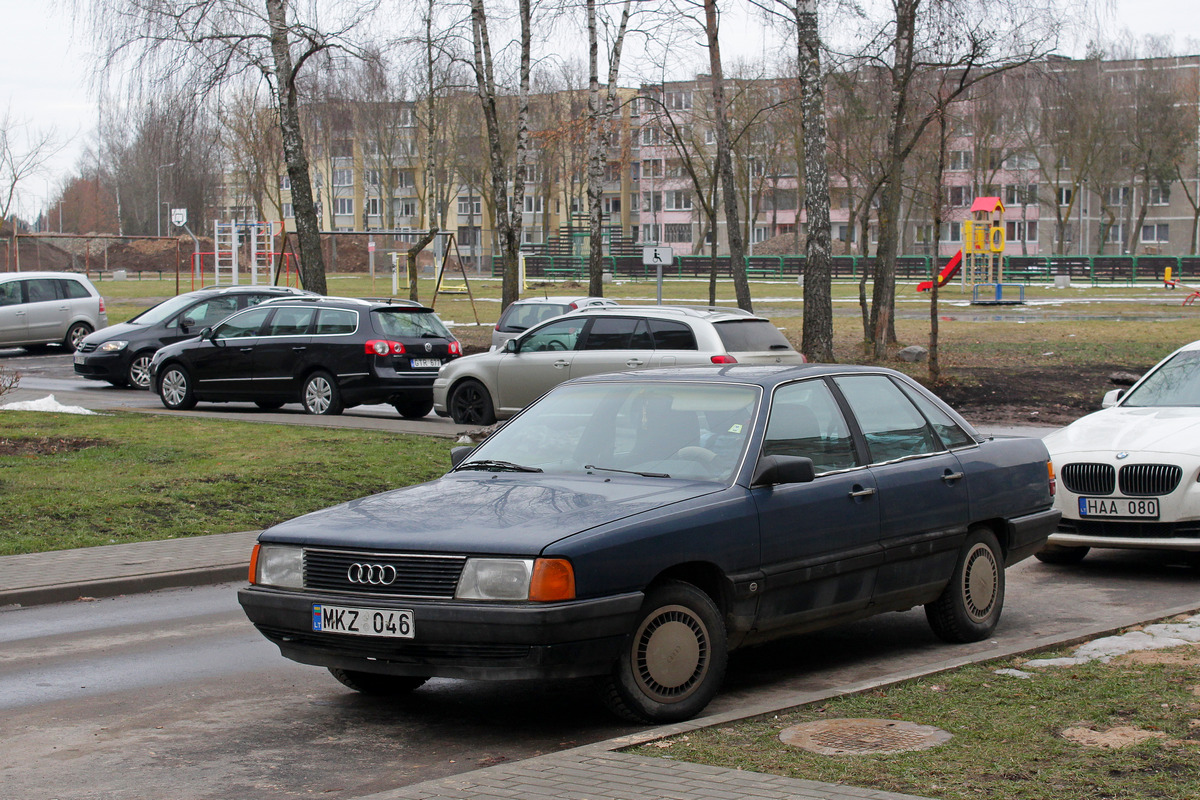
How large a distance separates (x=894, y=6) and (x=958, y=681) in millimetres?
20657

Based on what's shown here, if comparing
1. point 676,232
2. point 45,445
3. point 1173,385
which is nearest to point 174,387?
point 45,445

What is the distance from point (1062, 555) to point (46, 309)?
2592cm

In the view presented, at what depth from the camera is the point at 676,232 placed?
124 meters

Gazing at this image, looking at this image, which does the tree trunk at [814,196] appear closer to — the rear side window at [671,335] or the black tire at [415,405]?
the rear side window at [671,335]

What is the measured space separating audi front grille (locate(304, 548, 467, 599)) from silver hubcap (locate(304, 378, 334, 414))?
14.1m

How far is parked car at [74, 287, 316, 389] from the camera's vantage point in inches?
A: 930

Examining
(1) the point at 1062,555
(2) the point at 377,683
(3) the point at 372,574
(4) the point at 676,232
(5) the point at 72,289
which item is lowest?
(1) the point at 1062,555

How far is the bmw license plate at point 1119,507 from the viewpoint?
912 centimetres

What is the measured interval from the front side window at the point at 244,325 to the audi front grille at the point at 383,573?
14913mm

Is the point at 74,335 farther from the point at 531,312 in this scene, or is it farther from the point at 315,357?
the point at 315,357

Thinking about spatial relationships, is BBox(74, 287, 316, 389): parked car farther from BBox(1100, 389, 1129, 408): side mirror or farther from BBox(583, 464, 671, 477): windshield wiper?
BBox(583, 464, 671, 477): windshield wiper

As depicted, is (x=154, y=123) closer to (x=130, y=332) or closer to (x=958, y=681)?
(x=130, y=332)

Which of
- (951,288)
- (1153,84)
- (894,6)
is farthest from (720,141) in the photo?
(1153,84)

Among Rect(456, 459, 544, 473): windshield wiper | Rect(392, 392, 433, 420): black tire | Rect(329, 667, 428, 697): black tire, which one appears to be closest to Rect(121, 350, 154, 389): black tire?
Rect(392, 392, 433, 420): black tire
